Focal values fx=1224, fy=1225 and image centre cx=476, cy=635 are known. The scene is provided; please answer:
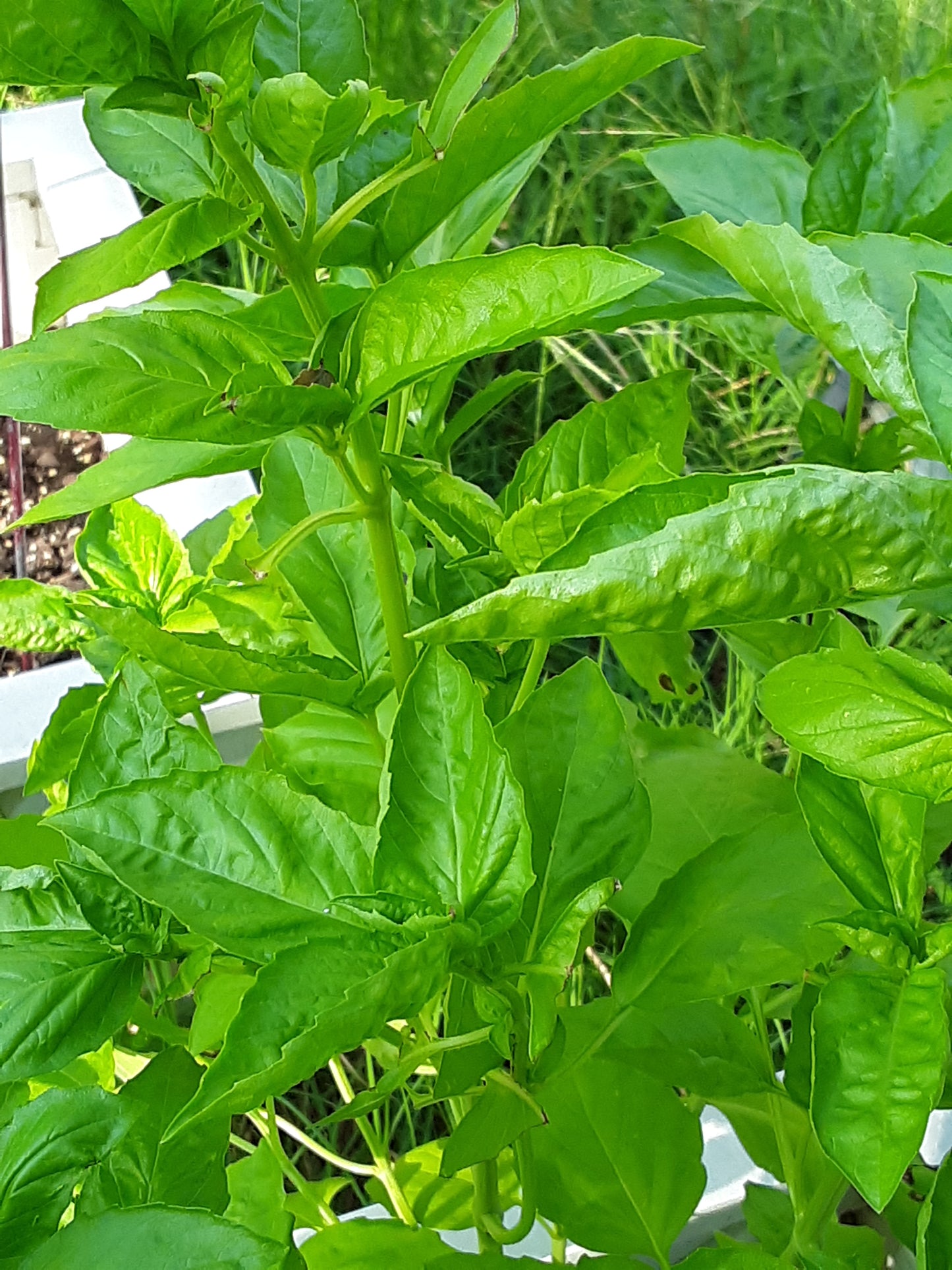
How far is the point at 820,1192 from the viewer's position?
41 centimetres

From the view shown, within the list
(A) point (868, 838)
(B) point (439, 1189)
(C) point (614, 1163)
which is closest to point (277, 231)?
(A) point (868, 838)

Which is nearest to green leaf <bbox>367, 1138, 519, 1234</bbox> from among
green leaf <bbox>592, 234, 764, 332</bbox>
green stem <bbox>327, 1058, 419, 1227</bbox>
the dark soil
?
green stem <bbox>327, 1058, 419, 1227</bbox>

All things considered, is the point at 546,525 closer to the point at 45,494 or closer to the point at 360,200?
the point at 360,200

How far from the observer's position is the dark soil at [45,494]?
1090mm

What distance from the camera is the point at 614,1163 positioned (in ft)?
1.38

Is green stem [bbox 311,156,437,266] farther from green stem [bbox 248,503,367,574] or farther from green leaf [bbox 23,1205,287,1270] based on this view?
green leaf [bbox 23,1205,287,1270]

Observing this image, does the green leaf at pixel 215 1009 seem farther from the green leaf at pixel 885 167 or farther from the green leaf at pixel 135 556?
the green leaf at pixel 885 167

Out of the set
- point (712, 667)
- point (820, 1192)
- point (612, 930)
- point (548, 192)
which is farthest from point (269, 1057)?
point (548, 192)

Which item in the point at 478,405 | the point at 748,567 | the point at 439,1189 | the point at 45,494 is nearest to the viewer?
the point at 748,567

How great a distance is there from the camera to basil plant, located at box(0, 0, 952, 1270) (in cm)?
25

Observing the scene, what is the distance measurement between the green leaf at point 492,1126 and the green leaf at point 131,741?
12 cm

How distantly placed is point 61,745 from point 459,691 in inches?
8.6

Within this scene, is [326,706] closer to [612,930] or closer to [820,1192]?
[820,1192]

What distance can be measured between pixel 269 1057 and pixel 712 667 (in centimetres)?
97
